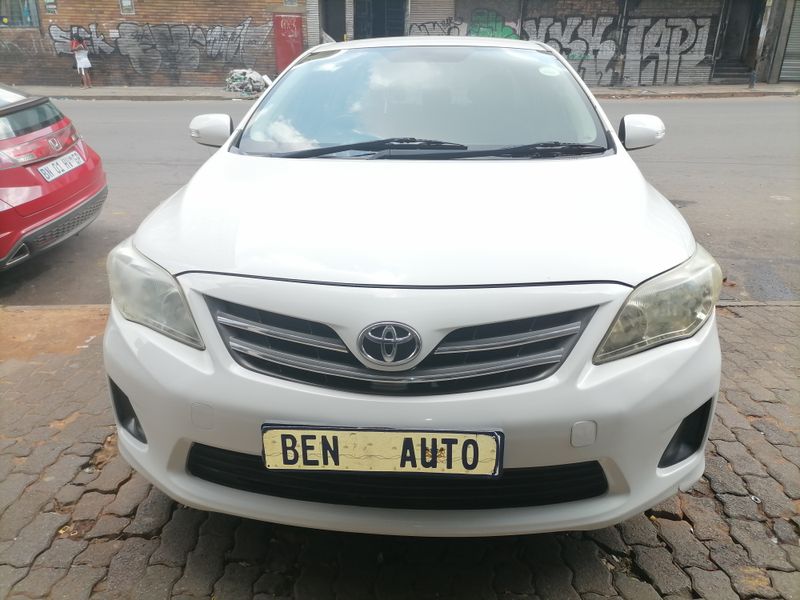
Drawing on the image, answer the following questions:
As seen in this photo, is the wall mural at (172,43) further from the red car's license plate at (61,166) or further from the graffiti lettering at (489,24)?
the red car's license plate at (61,166)

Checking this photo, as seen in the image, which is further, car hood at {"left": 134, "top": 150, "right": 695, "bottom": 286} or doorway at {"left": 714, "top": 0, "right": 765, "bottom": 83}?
doorway at {"left": 714, "top": 0, "right": 765, "bottom": 83}

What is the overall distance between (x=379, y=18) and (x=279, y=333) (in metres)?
21.2

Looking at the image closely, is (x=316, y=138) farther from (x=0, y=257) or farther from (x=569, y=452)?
(x=0, y=257)

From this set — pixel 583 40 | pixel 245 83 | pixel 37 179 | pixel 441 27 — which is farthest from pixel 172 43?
pixel 37 179

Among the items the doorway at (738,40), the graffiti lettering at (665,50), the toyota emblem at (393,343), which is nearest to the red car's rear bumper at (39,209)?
the toyota emblem at (393,343)

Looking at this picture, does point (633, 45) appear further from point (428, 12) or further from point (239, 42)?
point (239, 42)

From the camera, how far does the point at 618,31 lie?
2030cm

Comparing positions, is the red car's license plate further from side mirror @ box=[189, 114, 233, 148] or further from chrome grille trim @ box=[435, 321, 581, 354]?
chrome grille trim @ box=[435, 321, 581, 354]

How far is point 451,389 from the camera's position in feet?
5.33

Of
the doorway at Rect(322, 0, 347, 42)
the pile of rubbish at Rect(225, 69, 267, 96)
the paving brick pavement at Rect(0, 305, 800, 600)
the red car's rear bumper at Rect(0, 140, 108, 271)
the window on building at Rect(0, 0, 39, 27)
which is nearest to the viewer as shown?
the paving brick pavement at Rect(0, 305, 800, 600)

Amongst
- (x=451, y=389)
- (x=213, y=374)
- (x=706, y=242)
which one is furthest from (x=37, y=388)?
(x=706, y=242)

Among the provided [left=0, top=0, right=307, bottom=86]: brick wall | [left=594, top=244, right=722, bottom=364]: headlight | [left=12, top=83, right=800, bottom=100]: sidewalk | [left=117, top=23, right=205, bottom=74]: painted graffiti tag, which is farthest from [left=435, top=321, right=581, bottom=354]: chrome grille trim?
[left=117, top=23, right=205, bottom=74]: painted graffiti tag

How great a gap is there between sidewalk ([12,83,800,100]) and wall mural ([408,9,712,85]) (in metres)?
0.84

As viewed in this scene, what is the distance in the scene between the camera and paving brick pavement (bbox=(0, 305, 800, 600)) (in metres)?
1.96
